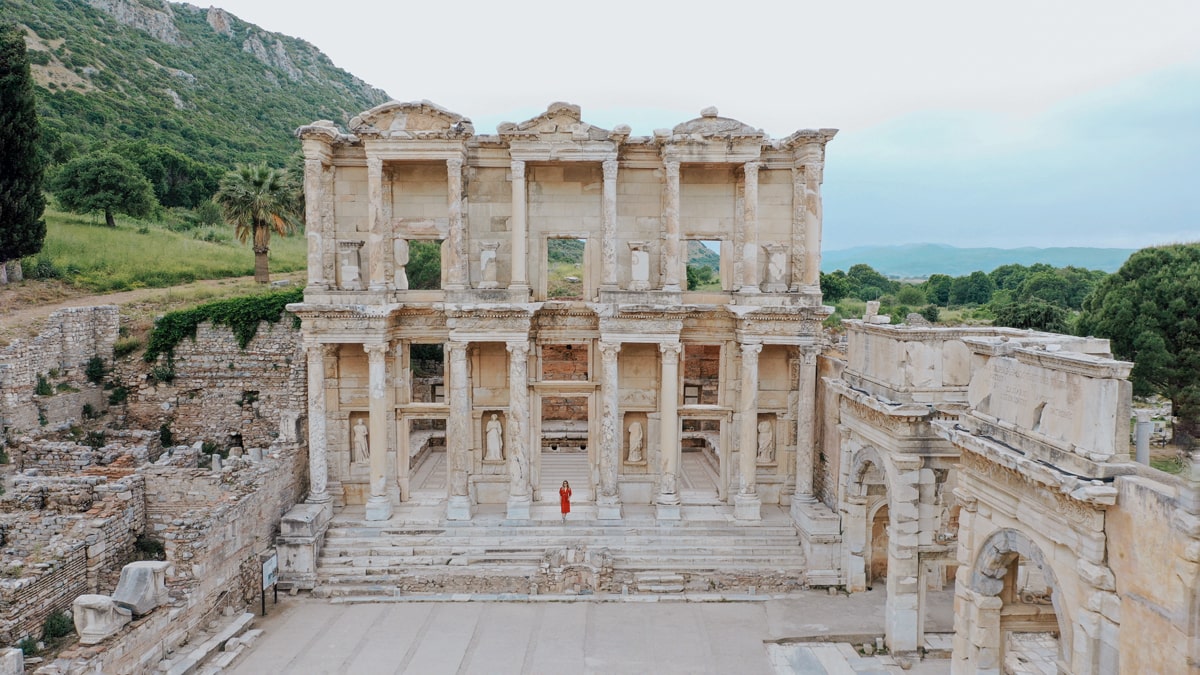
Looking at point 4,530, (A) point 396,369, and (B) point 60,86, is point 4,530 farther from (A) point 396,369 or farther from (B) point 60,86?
(B) point 60,86

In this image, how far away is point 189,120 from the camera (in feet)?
166

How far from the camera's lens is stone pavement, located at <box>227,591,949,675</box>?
12.6 m

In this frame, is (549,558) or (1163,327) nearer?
(549,558)

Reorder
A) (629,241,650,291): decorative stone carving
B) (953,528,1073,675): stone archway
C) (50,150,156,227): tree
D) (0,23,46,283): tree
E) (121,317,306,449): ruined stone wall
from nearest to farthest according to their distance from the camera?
1. (953,528,1073,675): stone archway
2. (629,241,650,291): decorative stone carving
3. (121,317,306,449): ruined stone wall
4. (0,23,46,283): tree
5. (50,150,156,227): tree

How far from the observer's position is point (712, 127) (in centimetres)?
1694

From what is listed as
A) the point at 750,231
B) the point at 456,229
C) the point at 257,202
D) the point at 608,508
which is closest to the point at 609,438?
the point at 608,508

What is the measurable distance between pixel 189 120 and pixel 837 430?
5258cm

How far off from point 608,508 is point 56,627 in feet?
36.3

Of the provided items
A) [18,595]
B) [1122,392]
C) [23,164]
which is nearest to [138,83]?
[23,164]

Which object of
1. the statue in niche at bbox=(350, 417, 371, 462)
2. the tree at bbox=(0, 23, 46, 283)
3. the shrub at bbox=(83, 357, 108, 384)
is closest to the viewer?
the statue in niche at bbox=(350, 417, 371, 462)

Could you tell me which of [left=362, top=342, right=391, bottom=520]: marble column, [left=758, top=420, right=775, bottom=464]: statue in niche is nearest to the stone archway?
[left=758, top=420, right=775, bottom=464]: statue in niche

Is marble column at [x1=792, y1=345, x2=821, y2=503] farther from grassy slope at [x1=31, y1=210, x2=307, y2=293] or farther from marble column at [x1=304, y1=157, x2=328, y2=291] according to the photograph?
grassy slope at [x1=31, y1=210, x2=307, y2=293]

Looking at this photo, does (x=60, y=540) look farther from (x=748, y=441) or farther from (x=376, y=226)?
(x=748, y=441)

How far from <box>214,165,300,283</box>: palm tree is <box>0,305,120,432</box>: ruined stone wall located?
644 centimetres
